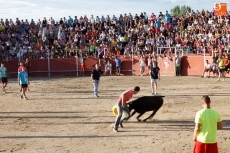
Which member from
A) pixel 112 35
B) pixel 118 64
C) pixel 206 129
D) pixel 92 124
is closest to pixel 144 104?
pixel 92 124

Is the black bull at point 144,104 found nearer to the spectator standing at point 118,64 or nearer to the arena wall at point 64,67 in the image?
the arena wall at point 64,67

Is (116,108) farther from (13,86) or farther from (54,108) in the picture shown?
(13,86)

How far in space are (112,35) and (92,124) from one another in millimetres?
23463

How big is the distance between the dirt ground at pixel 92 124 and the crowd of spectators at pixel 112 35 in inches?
468

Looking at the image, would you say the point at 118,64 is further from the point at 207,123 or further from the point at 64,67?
the point at 207,123

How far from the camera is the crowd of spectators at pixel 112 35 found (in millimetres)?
33156

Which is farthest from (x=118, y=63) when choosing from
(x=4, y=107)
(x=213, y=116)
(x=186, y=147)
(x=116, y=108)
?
(x=213, y=116)

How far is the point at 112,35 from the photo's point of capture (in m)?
36.4

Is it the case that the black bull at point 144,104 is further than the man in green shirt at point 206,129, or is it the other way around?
the black bull at point 144,104

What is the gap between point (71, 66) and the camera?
112 feet

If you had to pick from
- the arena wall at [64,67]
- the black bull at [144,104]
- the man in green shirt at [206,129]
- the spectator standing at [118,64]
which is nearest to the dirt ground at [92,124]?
the black bull at [144,104]

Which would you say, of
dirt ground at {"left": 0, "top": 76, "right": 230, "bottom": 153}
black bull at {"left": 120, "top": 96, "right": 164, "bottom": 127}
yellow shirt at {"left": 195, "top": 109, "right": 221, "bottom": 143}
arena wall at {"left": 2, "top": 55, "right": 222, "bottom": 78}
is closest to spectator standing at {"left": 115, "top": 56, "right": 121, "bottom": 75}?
arena wall at {"left": 2, "top": 55, "right": 222, "bottom": 78}

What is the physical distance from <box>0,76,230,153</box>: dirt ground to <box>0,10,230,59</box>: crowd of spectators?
39.0 feet

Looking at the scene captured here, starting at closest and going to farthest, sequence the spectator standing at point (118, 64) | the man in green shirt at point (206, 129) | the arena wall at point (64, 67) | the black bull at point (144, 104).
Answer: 1. the man in green shirt at point (206, 129)
2. the black bull at point (144, 104)
3. the arena wall at point (64, 67)
4. the spectator standing at point (118, 64)
